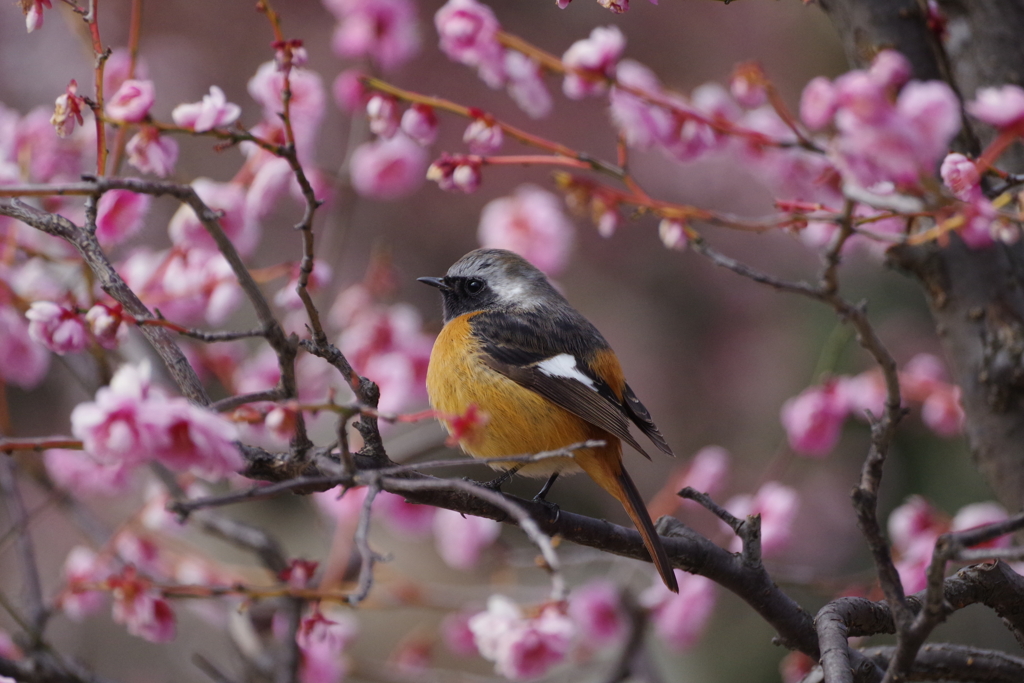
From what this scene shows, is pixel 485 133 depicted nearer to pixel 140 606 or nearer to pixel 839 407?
pixel 140 606

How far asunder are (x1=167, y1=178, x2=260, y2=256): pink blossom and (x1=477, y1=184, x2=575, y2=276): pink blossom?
113 cm

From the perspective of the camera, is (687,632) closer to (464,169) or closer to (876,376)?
(876,376)

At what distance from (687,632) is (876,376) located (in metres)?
→ 1.35

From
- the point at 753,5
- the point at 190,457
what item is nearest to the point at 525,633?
the point at 190,457

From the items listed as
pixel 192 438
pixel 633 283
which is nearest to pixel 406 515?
pixel 192 438

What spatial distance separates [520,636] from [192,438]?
1.31 m

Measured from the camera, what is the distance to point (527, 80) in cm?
283

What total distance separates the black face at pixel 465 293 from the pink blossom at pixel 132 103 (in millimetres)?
1490

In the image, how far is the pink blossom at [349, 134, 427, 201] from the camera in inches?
156

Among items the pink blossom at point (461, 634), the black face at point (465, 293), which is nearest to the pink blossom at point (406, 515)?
the pink blossom at point (461, 634)

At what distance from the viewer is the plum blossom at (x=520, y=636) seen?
7.83ft

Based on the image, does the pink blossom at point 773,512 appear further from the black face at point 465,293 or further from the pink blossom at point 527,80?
the pink blossom at point 527,80

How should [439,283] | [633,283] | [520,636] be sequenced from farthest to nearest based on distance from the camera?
[633,283], [439,283], [520,636]

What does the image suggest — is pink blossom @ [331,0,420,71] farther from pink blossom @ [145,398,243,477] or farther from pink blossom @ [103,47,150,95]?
pink blossom @ [145,398,243,477]
